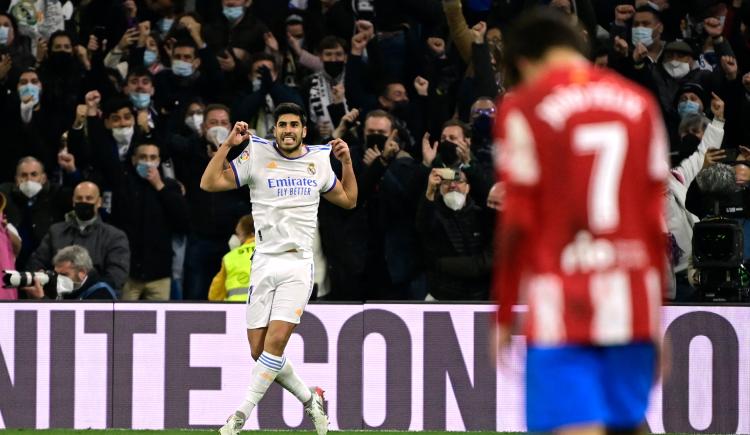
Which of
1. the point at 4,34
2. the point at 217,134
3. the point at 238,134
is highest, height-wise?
the point at 4,34

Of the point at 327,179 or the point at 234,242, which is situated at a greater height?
the point at 327,179

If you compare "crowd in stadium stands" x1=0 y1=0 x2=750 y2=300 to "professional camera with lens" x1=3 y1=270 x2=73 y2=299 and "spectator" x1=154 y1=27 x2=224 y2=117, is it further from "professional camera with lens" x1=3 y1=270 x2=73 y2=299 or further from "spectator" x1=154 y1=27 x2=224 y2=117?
"professional camera with lens" x1=3 y1=270 x2=73 y2=299

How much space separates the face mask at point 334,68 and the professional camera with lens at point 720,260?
4.63 meters

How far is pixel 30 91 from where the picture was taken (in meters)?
15.0

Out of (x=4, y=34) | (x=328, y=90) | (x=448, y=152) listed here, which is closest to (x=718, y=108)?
(x=448, y=152)

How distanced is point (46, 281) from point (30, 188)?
78.4 inches

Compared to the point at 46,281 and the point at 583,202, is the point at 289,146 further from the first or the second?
the point at 583,202

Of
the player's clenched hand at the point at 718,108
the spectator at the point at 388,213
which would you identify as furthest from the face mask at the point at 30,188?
the player's clenched hand at the point at 718,108

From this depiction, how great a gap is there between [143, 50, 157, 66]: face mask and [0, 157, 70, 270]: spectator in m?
2.14

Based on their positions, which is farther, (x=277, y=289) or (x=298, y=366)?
(x=298, y=366)

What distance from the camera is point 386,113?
44.7ft

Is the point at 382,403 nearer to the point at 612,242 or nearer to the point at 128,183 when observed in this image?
the point at 128,183

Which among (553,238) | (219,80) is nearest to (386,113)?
(219,80)

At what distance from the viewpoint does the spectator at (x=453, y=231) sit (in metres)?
12.7
